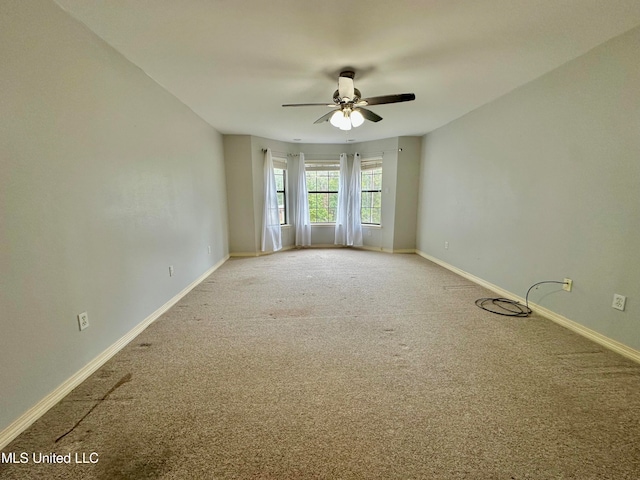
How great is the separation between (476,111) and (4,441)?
4.94 m

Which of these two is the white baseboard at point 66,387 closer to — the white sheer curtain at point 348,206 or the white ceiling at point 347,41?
the white ceiling at point 347,41

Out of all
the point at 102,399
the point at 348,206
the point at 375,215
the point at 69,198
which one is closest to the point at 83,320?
the point at 102,399

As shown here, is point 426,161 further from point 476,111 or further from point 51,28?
point 51,28

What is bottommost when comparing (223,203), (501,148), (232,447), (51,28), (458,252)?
(232,447)

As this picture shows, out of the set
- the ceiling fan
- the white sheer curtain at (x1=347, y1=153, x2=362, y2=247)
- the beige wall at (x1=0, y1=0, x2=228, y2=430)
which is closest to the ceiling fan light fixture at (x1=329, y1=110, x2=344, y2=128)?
the ceiling fan

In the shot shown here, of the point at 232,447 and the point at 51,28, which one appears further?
the point at 51,28

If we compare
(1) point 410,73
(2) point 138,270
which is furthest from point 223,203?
(1) point 410,73

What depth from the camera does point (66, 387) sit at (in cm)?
156

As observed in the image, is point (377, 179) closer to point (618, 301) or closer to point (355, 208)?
point (355, 208)

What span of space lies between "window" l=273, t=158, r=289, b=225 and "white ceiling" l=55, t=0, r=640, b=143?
2.55 meters

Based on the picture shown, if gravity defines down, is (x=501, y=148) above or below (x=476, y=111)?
below

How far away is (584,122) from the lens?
2.12 metres

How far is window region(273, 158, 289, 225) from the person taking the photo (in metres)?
5.52

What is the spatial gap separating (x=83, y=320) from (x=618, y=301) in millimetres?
3799
